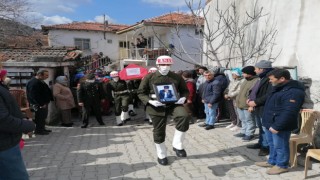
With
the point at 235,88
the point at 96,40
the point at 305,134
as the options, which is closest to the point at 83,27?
the point at 96,40

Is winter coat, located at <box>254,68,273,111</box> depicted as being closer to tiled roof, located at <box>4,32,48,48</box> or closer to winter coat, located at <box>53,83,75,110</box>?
winter coat, located at <box>53,83,75,110</box>

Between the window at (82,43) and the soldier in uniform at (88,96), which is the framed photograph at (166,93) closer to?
the soldier in uniform at (88,96)

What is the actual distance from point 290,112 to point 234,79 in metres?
3.35

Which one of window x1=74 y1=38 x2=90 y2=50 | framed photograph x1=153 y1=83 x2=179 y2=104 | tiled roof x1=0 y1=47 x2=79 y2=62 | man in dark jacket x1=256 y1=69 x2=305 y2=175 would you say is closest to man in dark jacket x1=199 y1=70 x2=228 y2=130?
framed photograph x1=153 y1=83 x2=179 y2=104

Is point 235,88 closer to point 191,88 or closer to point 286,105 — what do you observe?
point 191,88

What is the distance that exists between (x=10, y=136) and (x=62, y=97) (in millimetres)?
6571

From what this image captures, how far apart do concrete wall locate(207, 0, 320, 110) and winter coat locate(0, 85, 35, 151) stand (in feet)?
17.8

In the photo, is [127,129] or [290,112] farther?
[127,129]

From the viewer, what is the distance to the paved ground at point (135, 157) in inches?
189

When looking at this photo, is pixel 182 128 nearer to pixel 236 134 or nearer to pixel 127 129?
pixel 236 134

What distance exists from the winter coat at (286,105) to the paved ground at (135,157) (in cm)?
83

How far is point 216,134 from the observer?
7527 mm

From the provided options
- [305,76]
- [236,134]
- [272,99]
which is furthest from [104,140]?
[305,76]

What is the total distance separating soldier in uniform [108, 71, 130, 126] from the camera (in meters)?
9.35
